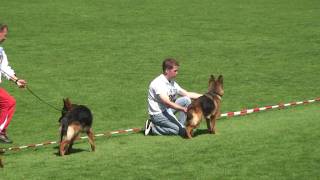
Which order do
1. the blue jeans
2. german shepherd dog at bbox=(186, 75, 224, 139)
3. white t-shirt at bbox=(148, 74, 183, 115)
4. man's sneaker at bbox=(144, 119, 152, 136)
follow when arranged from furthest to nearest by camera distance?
1. man's sneaker at bbox=(144, 119, 152, 136)
2. the blue jeans
3. white t-shirt at bbox=(148, 74, 183, 115)
4. german shepherd dog at bbox=(186, 75, 224, 139)

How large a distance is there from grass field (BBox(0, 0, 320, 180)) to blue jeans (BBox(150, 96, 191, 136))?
286 mm

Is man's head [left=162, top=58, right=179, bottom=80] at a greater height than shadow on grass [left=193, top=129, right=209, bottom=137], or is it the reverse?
man's head [left=162, top=58, right=179, bottom=80]

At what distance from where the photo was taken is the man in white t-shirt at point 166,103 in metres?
11.7

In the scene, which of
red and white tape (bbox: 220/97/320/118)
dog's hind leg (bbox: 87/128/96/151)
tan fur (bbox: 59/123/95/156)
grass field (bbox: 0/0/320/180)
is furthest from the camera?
red and white tape (bbox: 220/97/320/118)

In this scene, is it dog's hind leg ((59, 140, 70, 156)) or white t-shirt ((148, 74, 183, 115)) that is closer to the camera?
dog's hind leg ((59, 140, 70, 156))

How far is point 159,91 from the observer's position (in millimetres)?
11664

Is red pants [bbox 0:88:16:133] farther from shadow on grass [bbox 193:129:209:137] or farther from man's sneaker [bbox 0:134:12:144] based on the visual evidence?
shadow on grass [bbox 193:129:209:137]

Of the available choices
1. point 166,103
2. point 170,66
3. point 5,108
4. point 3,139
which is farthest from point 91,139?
point 3,139

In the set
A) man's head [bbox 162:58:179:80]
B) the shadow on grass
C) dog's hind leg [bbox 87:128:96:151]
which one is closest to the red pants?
dog's hind leg [bbox 87:128:96:151]

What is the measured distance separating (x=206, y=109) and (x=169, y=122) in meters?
0.83

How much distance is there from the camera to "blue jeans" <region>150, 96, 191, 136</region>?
11852 millimetres

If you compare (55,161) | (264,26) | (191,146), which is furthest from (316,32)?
(55,161)

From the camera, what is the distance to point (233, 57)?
20.4m

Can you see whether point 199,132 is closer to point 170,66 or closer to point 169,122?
point 169,122
